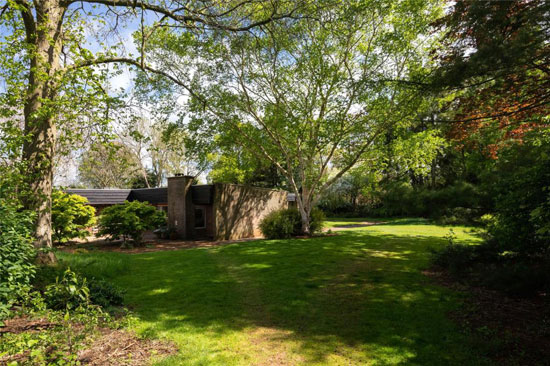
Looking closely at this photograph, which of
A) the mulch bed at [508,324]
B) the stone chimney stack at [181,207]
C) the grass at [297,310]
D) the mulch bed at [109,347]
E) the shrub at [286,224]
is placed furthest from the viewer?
the stone chimney stack at [181,207]

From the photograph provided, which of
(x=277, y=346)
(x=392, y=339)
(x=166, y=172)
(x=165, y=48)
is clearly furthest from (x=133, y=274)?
(x=166, y=172)

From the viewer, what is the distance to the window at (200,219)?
21.2 m

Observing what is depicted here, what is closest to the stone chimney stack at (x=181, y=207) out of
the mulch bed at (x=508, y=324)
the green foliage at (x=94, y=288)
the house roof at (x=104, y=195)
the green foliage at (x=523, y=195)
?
the house roof at (x=104, y=195)

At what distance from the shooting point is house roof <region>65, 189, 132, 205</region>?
965 inches

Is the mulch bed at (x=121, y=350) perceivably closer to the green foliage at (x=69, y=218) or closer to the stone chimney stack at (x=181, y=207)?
the green foliage at (x=69, y=218)

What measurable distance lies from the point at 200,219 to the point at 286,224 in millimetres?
7332

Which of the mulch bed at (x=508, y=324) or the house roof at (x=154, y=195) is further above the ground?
the house roof at (x=154, y=195)

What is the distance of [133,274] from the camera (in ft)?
29.4

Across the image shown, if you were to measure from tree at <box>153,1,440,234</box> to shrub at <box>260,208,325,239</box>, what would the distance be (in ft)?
5.93

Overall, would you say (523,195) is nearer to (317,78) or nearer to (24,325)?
(24,325)

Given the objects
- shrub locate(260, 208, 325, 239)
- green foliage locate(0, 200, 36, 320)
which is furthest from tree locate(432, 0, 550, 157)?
shrub locate(260, 208, 325, 239)

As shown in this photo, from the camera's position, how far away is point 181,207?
66.4ft

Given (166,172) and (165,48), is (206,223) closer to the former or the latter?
(165,48)

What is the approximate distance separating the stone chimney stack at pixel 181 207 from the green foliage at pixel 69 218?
16.8 ft
